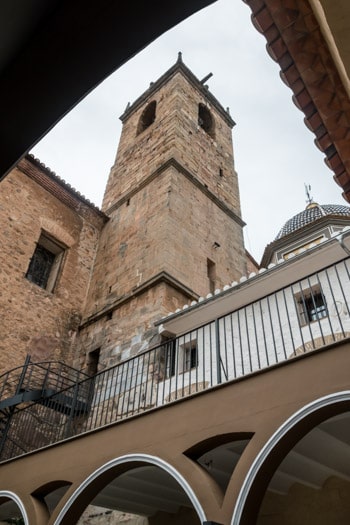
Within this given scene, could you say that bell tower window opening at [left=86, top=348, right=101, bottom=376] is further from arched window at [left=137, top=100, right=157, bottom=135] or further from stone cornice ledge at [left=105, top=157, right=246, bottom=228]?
arched window at [left=137, top=100, right=157, bottom=135]

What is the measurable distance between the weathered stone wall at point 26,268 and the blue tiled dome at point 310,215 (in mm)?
6599

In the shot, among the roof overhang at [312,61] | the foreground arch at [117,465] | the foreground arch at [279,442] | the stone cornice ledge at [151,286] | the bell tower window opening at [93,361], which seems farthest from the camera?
the bell tower window opening at [93,361]

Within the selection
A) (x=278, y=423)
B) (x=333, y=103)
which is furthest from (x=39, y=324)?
(x=333, y=103)

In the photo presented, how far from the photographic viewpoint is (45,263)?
504 inches

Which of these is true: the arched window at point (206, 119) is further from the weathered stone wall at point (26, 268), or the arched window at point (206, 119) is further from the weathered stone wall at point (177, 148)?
the weathered stone wall at point (26, 268)

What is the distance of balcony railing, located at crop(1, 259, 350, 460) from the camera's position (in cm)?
646

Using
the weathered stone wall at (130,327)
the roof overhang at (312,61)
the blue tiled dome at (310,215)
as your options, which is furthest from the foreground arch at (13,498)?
the blue tiled dome at (310,215)

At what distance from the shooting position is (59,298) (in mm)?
11953

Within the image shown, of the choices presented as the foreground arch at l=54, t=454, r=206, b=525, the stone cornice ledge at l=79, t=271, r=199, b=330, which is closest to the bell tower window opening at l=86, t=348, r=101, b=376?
the stone cornice ledge at l=79, t=271, r=199, b=330

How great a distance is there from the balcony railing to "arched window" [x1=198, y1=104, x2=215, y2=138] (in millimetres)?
11930

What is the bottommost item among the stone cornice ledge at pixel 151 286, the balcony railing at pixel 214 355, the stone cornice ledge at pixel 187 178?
the balcony railing at pixel 214 355

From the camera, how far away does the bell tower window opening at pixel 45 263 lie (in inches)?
476

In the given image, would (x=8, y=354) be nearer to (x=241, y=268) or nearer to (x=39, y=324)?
(x=39, y=324)

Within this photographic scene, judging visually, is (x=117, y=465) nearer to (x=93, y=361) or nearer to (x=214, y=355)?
(x=214, y=355)
